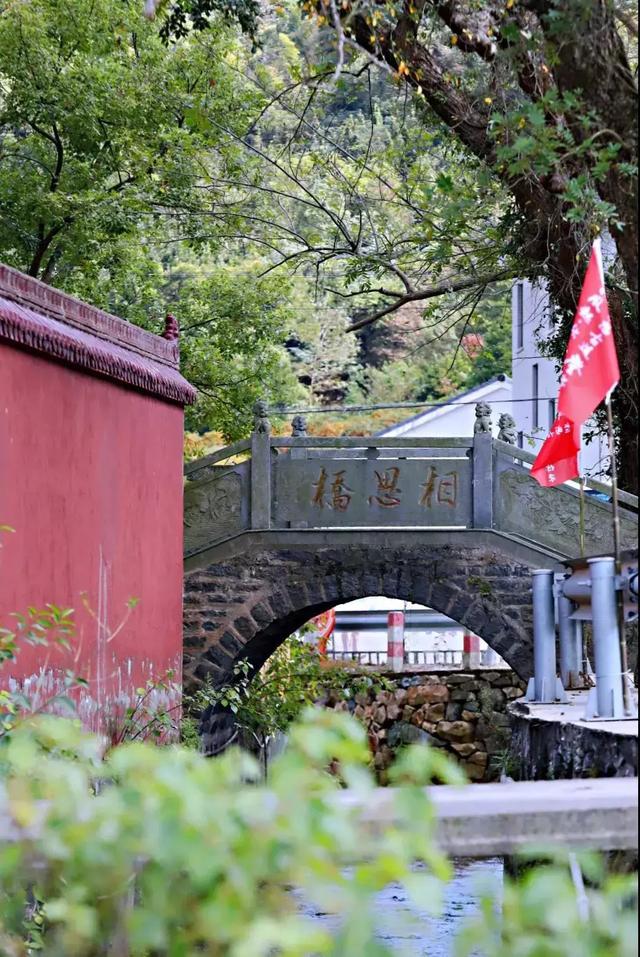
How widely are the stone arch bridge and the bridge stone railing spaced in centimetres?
1

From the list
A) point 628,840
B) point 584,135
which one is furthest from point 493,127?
point 628,840

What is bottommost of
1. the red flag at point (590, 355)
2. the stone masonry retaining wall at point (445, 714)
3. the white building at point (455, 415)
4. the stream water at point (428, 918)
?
the stream water at point (428, 918)

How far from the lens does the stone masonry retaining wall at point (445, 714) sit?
2079 centimetres

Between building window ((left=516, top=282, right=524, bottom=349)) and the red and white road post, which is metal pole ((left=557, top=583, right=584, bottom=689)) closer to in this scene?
the red and white road post

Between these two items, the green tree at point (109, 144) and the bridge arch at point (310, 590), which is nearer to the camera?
the bridge arch at point (310, 590)

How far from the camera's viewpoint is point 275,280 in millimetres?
14039

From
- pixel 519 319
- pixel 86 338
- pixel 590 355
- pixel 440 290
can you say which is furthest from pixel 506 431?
pixel 519 319

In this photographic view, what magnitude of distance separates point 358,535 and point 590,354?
6758 mm

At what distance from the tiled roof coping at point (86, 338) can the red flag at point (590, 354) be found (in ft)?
8.53

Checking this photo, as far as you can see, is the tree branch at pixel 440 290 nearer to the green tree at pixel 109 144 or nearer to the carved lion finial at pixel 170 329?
the carved lion finial at pixel 170 329

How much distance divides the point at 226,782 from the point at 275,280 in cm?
1194

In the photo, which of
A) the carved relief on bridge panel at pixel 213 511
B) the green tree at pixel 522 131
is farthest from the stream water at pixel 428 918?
the green tree at pixel 522 131

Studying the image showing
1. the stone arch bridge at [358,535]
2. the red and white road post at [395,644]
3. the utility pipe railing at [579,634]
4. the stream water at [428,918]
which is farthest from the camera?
the red and white road post at [395,644]

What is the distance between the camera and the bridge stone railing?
472 inches
